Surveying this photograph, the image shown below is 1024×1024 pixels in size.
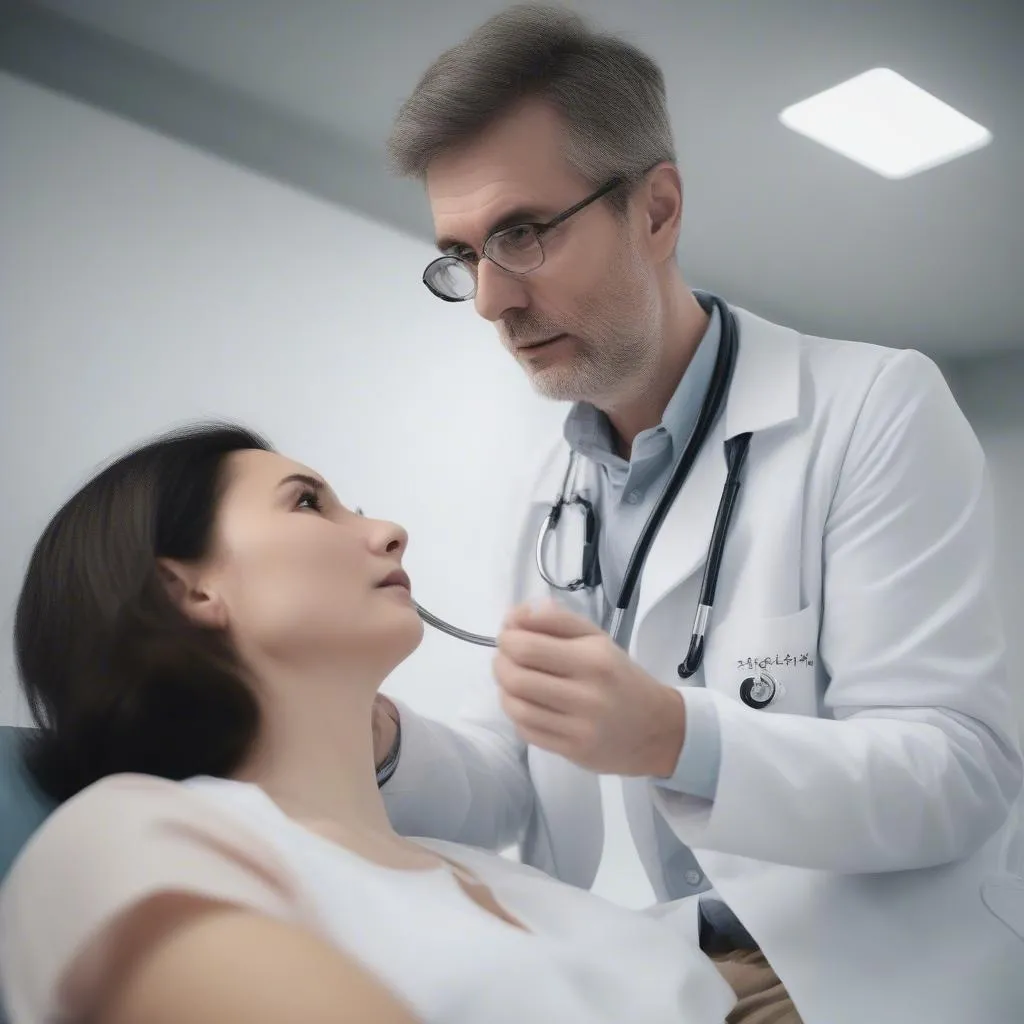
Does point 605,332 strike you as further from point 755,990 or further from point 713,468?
point 755,990

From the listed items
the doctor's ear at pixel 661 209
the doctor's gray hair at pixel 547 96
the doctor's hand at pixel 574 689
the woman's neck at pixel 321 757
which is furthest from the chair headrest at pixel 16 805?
the doctor's ear at pixel 661 209

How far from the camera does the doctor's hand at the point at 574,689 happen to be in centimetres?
89

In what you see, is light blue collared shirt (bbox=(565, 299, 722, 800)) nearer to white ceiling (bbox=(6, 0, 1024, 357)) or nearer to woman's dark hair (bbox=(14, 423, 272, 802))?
woman's dark hair (bbox=(14, 423, 272, 802))

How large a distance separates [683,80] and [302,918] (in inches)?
93.1

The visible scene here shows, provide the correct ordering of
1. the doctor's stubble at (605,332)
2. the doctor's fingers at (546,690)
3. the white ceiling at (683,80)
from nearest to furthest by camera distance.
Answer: the doctor's fingers at (546,690), the doctor's stubble at (605,332), the white ceiling at (683,80)

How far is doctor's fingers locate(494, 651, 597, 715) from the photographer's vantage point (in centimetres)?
89

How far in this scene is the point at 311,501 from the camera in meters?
1.15

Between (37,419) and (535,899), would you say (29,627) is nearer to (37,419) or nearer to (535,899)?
(535,899)

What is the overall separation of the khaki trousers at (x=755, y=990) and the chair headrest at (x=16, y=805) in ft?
2.43

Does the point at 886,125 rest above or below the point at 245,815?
above

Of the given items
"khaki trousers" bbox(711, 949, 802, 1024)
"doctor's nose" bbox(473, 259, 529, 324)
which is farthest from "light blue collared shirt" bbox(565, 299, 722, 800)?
"khaki trousers" bbox(711, 949, 802, 1024)

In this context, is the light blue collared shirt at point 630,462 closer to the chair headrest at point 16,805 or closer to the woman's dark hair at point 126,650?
the woman's dark hair at point 126,650

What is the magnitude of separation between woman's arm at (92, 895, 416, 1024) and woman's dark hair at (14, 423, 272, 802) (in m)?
0.32

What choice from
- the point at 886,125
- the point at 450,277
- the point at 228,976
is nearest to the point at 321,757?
the point at 228,976
